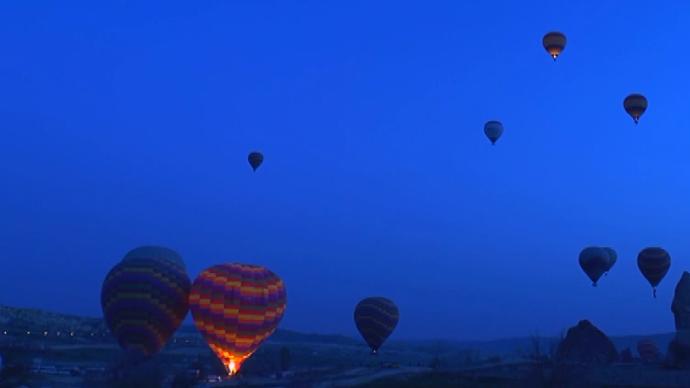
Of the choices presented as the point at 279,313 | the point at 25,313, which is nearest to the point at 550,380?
the point at 279,313

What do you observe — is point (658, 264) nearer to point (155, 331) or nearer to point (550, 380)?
point (550, 380)

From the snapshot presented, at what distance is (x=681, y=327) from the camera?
60.3 meters

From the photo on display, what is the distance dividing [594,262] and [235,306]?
104ft

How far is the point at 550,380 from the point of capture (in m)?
38.6

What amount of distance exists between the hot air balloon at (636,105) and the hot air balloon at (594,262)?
11926 millimetres

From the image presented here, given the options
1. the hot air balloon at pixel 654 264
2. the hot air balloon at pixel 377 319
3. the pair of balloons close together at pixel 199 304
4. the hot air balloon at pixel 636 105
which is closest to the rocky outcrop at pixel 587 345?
the hot air balloon at pixel 654 264

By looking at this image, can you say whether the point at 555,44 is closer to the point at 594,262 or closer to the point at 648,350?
the point at 594,262

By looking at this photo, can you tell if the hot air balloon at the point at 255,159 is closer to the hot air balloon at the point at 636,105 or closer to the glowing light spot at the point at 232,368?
the glowing light spot at the point at 232,368

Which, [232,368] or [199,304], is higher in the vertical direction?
[199,304]

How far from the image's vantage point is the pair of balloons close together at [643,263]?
62969 millimetres

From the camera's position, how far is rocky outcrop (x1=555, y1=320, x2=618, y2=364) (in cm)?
5850

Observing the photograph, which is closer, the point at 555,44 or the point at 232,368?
the point at 232,368

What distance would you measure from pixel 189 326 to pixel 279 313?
512 ft

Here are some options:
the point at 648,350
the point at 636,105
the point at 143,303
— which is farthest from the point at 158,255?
the point at 648,350
